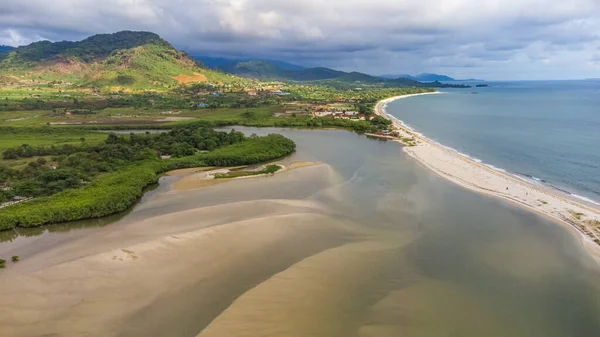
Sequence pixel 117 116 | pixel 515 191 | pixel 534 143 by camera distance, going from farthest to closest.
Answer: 1. pixel 117 116
2. pixel 534 143
3. pixel 515 191

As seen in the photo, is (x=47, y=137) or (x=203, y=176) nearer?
(x=203, y=176)

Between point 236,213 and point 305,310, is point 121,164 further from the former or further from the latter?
point 305,310

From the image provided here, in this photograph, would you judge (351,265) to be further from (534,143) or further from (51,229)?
(534,143)

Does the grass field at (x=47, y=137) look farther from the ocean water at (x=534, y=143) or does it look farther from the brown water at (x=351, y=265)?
the ocean water at (x=534, y=143)

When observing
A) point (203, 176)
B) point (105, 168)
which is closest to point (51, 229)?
point (105, 168)

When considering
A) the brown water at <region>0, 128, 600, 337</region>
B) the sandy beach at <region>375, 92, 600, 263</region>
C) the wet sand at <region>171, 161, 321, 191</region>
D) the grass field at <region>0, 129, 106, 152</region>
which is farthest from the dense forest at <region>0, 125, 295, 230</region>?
the sandy beach at <region>375, 92, 600, 263</region>
